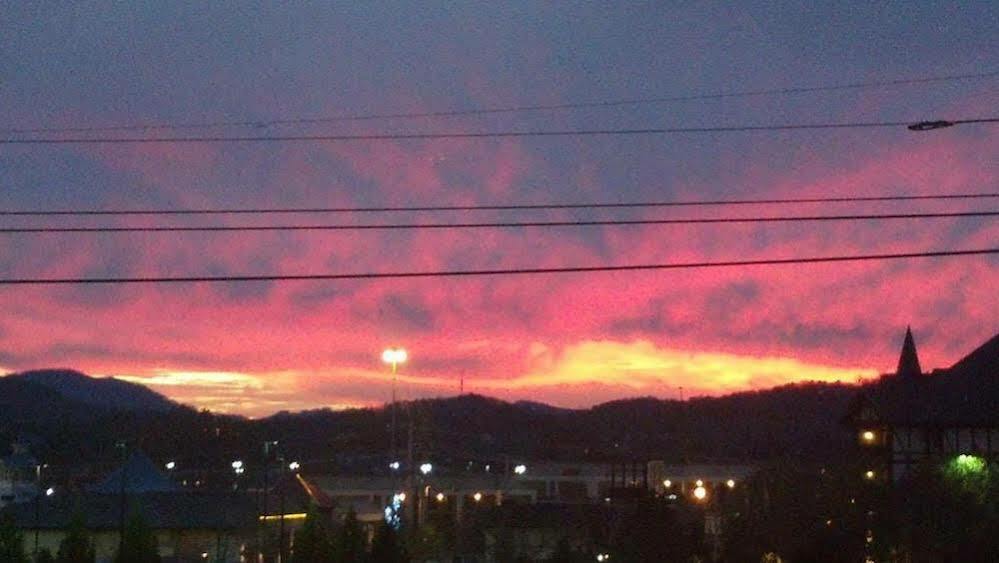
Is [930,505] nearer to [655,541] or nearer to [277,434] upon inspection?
[655,541]

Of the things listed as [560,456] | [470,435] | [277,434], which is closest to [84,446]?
[277,434]

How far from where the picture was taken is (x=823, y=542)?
3562 cm

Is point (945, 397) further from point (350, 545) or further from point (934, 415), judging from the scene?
point (350, 545)

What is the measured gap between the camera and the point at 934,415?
47.9 m

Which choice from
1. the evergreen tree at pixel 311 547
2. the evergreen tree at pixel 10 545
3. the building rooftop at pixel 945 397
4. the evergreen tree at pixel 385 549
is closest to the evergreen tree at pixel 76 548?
the evergreen tree at pixel 10 545

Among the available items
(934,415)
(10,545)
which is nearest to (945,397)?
(934,415)

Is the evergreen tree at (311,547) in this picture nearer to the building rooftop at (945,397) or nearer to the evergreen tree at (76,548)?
the evergreen tree at (76,548)

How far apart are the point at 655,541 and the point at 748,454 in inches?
1196

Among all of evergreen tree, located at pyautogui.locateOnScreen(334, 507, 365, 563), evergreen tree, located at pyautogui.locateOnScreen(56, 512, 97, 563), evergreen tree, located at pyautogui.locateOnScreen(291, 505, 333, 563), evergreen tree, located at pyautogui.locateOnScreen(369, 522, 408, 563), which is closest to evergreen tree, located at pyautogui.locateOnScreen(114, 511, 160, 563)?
evergreen tree, located at pyautogui.locateOnScreen(56, 512, 97, 563)

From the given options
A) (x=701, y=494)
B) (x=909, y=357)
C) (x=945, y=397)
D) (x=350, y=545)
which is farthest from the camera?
(x=909, y=357)

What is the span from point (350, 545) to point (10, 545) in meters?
9.78

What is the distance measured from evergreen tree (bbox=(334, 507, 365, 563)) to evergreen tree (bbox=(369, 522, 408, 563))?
606mm

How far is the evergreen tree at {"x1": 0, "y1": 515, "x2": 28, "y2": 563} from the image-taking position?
36.8 m

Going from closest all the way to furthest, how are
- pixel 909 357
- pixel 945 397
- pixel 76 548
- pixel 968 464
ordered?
pixel 968 464 < pixel 76 548 < pixel 945 397 < pixel 909 357
